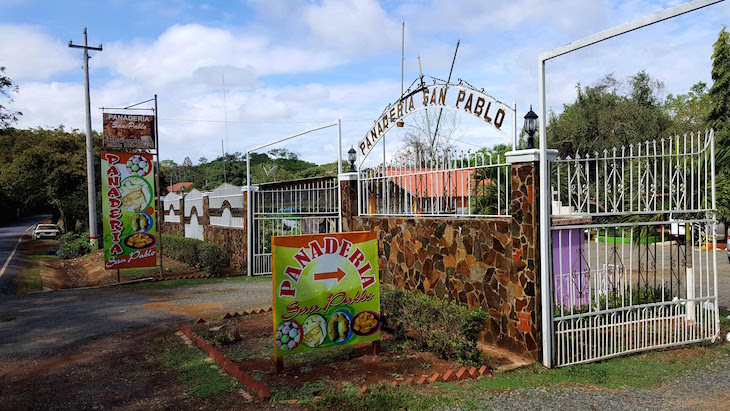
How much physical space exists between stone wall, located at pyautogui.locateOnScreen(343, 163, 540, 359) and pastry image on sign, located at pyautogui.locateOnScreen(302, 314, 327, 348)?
2.09m

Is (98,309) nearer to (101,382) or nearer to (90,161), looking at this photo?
(101,382)

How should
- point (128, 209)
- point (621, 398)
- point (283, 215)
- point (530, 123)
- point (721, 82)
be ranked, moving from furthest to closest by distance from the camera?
point (721, 82), point (283, 215), point (128, 209), point (530, 123), point (621, 398)

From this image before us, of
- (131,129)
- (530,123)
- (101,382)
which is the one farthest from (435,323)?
(131,129)

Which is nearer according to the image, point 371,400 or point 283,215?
point 371,400

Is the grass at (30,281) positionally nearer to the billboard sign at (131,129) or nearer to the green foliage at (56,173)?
the billboard sign at (131,129)

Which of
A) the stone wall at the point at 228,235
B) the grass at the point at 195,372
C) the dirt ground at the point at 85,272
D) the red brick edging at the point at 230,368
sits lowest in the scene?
the dirt ground at the point at 85,272

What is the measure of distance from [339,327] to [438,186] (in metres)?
2.57

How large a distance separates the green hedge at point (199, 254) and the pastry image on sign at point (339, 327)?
9447 millimetres

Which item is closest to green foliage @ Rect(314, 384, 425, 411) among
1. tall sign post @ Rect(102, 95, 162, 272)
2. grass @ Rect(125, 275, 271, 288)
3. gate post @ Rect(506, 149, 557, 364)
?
gate post @ Rect(506, 149, 557, 364)

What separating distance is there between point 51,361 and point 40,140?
39654 millimetres

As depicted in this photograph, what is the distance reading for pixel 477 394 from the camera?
17.4ft

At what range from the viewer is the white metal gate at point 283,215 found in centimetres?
1366

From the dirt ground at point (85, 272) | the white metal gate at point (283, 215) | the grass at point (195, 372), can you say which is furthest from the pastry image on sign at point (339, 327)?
the dirt ground at point (85, 272)

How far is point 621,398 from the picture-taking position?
17.1 feet
